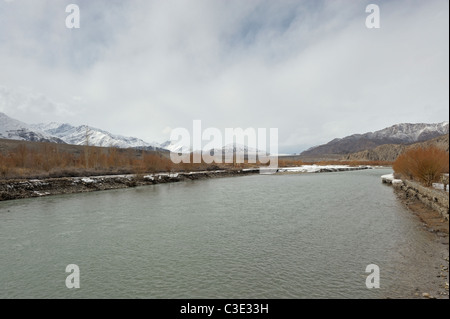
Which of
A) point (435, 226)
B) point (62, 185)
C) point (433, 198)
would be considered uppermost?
point (433, 198)

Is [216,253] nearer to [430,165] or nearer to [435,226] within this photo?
[435,226]

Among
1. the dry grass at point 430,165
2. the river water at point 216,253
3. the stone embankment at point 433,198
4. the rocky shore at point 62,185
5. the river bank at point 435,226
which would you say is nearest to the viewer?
→ the river bank at point 435,226

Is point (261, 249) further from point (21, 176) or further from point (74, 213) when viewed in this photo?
Answer: point (21, 176)

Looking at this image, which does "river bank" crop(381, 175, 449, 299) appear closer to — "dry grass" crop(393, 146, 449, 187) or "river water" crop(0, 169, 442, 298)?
"river water" crop(0, 169, 442, 298)

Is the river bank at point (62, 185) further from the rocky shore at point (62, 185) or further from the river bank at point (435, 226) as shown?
the river bank at point (435, 226)

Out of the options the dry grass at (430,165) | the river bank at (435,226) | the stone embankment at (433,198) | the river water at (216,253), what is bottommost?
the river water at (216,253)

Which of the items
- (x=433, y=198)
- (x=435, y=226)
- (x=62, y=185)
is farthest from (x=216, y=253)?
(x=62, y=185)

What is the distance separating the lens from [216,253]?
12.9m

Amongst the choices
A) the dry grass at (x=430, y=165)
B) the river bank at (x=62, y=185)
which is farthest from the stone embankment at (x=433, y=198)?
the river bank at (x=62, y=185)

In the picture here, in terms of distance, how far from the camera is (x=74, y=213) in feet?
78.0

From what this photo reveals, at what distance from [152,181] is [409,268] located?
50.5m

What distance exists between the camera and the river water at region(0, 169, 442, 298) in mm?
9367

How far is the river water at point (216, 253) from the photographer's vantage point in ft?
30.7
